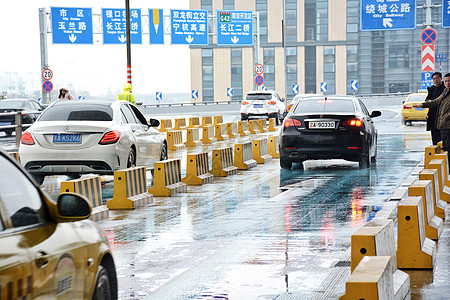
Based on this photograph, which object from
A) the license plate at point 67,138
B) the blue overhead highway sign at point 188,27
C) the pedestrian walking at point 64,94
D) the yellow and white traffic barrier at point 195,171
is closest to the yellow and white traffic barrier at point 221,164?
the yellow and white traffic barrier at point 195,171

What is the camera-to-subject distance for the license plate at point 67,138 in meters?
13.1

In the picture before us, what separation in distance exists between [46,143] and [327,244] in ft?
20.2

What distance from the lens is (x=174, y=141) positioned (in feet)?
90.2

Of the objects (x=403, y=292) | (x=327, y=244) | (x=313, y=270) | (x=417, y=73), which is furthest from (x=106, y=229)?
(x=417, y=73)

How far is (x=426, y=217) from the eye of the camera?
28.2ft

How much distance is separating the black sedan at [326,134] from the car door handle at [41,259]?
509 inches

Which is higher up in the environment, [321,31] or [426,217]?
[321,31]

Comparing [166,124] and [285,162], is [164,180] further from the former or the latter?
[166,124]

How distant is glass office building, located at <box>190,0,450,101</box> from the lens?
99062mm

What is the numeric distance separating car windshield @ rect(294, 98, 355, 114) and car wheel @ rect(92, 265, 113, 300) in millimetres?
12290

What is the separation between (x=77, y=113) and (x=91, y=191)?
111 inches

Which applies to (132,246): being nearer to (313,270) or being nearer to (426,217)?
(313,270)

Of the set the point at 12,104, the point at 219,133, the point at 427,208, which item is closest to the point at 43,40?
the point at 12,104

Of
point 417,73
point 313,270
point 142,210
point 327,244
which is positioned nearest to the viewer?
point 313,270
